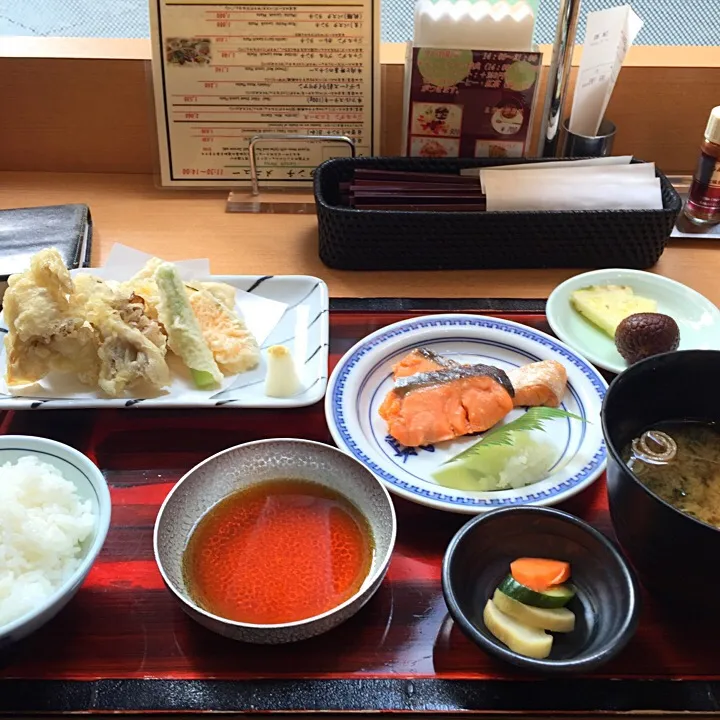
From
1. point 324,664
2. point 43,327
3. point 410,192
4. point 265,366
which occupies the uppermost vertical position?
point 410,192

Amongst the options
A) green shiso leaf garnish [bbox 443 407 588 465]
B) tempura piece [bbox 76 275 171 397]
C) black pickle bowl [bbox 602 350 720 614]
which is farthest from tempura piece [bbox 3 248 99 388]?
black pickle bowl [bbox 602 350 720 614]

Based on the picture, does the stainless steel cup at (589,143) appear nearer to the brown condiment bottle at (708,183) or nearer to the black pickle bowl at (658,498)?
the brown condiment bottle at (708,183)

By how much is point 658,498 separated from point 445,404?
1.48ft

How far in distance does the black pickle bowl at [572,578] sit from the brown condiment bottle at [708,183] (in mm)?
1075

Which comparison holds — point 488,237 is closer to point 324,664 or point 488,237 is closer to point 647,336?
point 647,336

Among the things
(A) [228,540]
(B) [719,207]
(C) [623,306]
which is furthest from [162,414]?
(B) [719,207]

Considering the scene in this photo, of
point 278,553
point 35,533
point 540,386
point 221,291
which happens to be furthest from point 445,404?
point 35,533

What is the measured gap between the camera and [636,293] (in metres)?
1.55

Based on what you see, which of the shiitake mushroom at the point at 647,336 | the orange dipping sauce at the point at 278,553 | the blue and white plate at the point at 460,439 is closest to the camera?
the orange dipping sauce at the point at 278,553

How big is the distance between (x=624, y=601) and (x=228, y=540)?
0.52m

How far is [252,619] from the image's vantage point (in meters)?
0.91

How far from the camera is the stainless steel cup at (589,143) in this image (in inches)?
66.9

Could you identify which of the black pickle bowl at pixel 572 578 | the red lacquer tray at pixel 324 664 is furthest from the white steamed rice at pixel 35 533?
the black pickle bowl at pixel 572 578

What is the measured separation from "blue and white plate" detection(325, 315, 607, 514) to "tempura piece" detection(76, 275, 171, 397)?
0.30 metres
